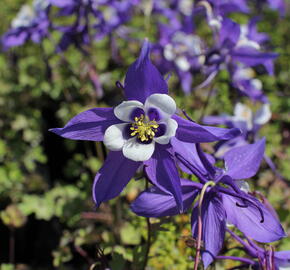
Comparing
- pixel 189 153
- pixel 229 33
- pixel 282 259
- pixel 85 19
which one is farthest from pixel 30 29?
pixel 282 259

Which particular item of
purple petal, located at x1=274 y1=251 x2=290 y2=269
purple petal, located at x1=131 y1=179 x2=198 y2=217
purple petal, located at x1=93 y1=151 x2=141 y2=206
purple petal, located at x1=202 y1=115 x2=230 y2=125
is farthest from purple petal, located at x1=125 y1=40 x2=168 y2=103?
purple petal, located at x1=202 y1=115 x2=230 y2=125

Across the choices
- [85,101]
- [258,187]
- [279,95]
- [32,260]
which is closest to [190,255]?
[258,187]

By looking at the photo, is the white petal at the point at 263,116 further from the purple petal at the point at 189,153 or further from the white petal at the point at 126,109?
the white petal at the point at 126,109

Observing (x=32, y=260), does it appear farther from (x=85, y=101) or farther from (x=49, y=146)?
(x=85, y=101)

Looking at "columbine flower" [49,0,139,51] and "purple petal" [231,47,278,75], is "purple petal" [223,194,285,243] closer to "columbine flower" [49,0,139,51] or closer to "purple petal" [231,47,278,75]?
"purple petal" [231,47,278,75]

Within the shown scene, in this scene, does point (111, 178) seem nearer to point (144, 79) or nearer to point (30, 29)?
point (144, 79)

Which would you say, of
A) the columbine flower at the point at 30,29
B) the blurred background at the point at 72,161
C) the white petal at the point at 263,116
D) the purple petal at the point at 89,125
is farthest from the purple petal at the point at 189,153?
the columbine flower at the point at 30,29
